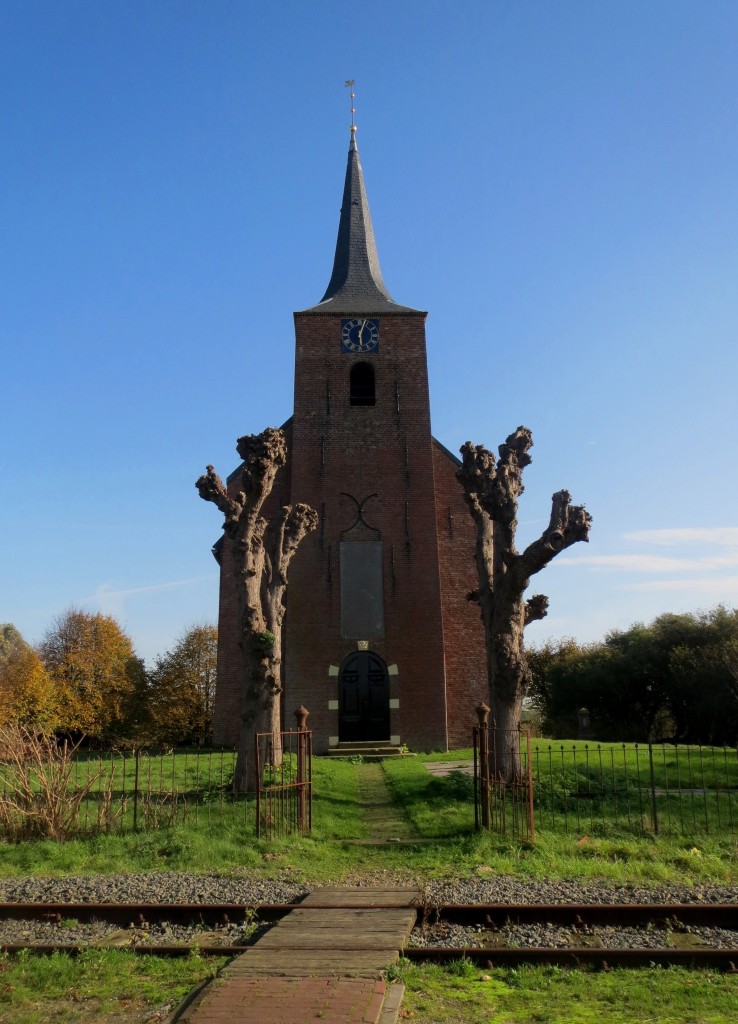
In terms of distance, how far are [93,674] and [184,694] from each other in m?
5.63

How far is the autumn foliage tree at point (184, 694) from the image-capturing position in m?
38.6

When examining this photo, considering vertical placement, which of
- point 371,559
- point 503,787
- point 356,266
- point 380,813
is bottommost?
point 380,813

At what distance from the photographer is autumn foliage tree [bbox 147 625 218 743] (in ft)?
127

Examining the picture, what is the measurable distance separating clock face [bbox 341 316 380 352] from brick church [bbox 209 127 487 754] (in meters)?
0.04

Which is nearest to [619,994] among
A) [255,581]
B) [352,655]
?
[255,581]

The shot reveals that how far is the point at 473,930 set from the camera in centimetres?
692

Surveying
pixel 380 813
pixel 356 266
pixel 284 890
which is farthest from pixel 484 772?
pixel 356 266

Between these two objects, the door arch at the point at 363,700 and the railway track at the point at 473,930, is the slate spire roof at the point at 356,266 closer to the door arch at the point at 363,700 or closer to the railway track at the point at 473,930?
the door arch at the point at 363,700

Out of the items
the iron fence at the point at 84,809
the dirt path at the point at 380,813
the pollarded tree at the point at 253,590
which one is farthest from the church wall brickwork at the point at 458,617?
the iron fence at the point at 84,809

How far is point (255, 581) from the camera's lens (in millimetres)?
15156

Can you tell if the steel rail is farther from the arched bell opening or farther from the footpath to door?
the arched bell opening

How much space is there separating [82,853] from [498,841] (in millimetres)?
5068

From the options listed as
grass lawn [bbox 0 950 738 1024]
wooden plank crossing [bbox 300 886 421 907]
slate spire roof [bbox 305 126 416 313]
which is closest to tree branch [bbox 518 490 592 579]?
wooden plank crossing [bbox 300 886 421 907]

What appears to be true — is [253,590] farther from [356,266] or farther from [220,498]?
[356,266]
